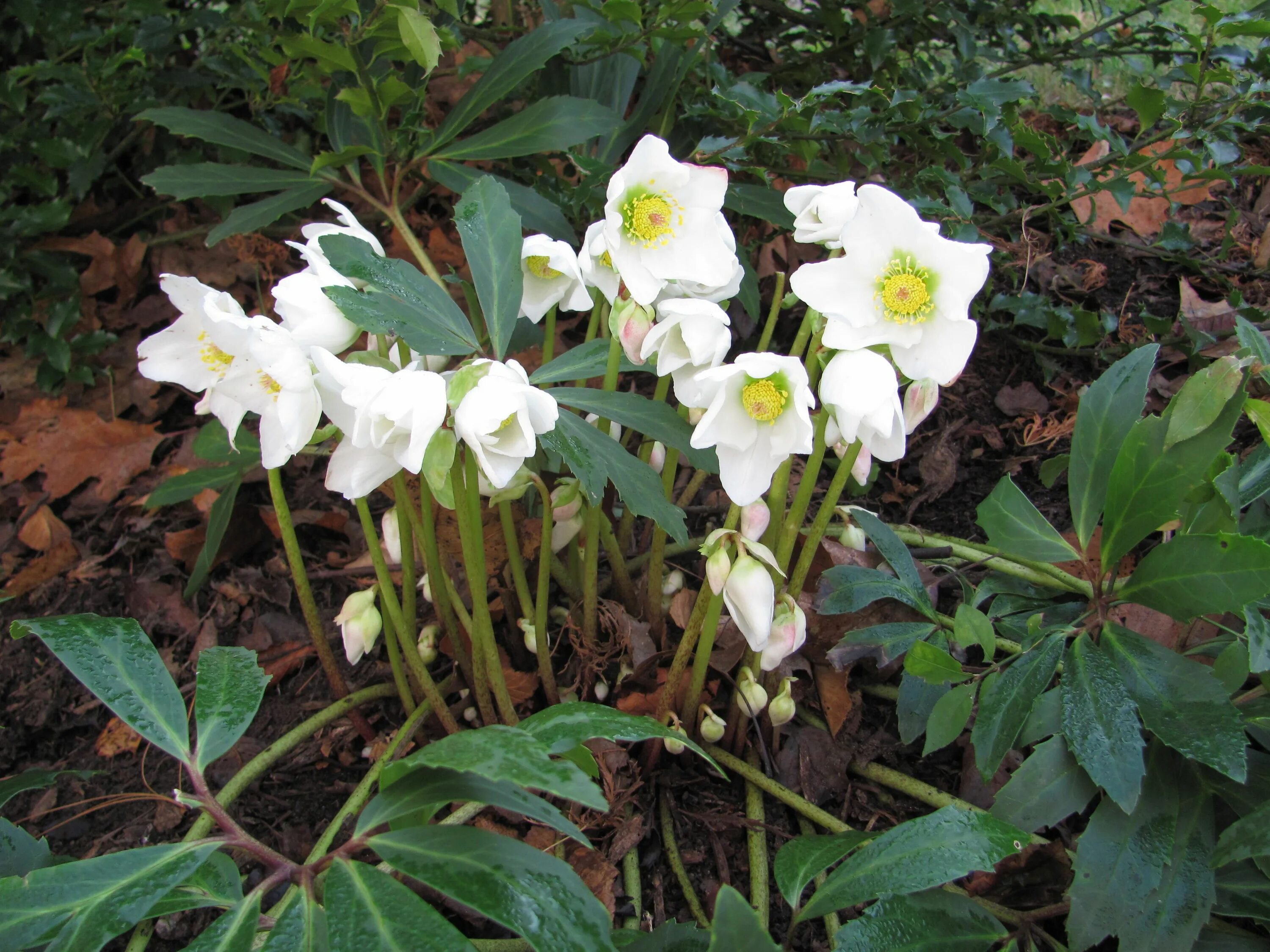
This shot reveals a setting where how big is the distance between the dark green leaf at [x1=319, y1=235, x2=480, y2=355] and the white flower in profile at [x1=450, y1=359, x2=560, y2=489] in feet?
0.28

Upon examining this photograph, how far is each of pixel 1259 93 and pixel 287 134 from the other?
68.6 inches

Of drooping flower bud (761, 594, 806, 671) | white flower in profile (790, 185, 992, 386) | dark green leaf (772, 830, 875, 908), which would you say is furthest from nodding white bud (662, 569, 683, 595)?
white flower in profile (790, 185, 992, 386)

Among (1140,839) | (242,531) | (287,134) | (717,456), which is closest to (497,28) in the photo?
(287,134)

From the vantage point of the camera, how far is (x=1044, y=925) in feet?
3.09

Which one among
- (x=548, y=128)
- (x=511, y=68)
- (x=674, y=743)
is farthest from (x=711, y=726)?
(x=511, y=68)

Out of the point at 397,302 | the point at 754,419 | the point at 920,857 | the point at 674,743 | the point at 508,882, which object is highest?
the point at 397,302

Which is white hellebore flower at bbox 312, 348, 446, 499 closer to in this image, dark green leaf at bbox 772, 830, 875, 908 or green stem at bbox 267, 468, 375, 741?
green stem at bbox 267, 468, 375, 741

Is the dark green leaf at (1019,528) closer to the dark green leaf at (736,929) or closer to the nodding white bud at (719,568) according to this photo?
the nodding white bud at (719,568)

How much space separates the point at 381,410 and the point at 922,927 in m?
0.64

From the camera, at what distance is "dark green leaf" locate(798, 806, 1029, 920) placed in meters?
0.72

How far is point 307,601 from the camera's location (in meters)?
1.02

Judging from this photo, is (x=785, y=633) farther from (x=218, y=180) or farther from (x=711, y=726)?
(x=218, y=180)

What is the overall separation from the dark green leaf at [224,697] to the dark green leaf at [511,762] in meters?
0.20

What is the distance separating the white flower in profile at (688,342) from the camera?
788 millimetres
